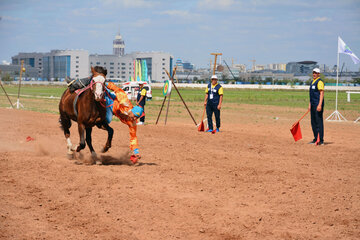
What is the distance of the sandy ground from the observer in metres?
6.57

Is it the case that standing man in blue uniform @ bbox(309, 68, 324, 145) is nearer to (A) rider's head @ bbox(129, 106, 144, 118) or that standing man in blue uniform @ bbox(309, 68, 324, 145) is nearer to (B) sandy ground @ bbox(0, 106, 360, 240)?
(B) sandy ground @ bbox(0, 106, 360, 240)

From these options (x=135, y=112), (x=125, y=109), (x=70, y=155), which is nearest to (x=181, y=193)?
(x=135, y=112)

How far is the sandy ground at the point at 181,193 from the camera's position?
6570 mm

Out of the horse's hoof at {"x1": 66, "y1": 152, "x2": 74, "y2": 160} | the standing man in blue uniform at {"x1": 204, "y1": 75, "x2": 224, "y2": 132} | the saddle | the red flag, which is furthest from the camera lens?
the standing man in blue uniform at {"x1": 204, "y1": 75, "x2": 224, "y2": 132}

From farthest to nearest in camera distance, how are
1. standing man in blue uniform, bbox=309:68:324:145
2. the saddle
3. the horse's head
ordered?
1. standing man in blue uniform, bbox=309:68:324:145
2. the saddle
3. the horse's head

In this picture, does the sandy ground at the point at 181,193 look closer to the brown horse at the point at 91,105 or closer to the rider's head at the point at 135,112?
the brown horse at the point at 91,105

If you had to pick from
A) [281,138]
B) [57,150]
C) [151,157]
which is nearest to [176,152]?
[151,157]

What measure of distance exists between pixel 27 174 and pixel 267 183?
4.61m

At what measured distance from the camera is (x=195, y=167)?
35.1ft

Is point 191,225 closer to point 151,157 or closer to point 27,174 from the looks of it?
point 27,174

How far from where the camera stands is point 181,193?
828 cm

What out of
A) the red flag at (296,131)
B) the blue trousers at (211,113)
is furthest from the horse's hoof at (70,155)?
the blue trousers at (211,113)

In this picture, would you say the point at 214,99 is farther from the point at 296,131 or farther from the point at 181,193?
the point at 181,193

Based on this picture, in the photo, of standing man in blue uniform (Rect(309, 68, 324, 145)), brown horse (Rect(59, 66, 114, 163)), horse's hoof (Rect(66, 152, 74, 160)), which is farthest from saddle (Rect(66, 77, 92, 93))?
standing man in blue uniform (Rect(309, 68, 324, 145))
